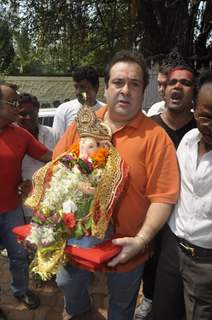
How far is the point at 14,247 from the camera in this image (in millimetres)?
3273

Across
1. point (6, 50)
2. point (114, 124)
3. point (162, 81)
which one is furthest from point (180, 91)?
point (6, 50)

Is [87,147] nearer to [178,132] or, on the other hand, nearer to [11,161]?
[178,132]

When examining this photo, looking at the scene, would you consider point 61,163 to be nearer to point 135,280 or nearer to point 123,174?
point 123,174

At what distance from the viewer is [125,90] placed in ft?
7.07

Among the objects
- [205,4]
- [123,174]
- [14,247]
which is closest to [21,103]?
[14,247]

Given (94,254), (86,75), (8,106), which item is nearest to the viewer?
(94,254)

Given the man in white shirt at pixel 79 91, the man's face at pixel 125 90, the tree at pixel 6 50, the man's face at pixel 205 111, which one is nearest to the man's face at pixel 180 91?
the man's face at pixel 125 90

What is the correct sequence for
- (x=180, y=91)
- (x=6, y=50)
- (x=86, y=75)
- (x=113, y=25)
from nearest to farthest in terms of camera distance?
(x=180, y=91) < (x=86, y=75) < (x=113, y=25) < (x=6, y=50)

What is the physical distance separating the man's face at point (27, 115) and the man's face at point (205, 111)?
1961mm

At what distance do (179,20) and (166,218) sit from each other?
11000mm

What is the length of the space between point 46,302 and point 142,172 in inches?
81.3

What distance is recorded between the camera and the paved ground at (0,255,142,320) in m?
3.43

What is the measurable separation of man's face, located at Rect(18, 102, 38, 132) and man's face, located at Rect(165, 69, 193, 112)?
4.52 feet

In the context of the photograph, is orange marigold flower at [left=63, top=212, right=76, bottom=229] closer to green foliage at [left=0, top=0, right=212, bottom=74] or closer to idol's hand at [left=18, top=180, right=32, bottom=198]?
idol's hand at [left=18, top=180, right=32, bottom=198]
